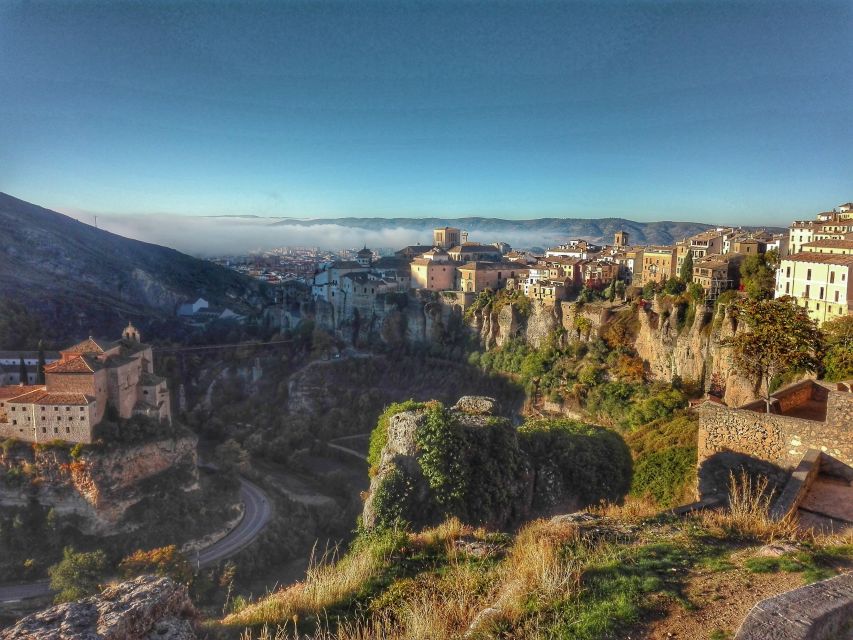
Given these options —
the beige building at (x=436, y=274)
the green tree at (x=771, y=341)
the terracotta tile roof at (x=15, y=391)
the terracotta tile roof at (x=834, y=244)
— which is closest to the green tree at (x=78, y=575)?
the terracotta tile roof at (x=15, y=391)

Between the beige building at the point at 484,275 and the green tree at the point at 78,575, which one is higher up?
the beige building at the point at 484,275

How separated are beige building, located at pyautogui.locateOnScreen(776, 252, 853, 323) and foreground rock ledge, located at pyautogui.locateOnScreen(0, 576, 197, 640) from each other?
Answer: 836 inches

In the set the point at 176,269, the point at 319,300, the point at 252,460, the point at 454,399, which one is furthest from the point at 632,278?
the point at 176,269

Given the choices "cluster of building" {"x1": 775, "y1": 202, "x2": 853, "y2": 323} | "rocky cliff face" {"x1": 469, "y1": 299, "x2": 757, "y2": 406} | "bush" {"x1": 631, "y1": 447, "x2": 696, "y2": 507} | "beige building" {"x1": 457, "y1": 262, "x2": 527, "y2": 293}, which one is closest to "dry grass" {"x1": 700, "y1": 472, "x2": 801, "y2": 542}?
"bush" {"x1": 631, "y1": 447, "x2": 696, "y2": 507}

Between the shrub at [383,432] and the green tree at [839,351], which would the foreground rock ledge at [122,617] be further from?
the green tree at [839,351]

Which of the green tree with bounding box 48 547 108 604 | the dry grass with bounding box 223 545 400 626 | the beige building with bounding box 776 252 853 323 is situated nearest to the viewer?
the dry grass with bounding box 223 545 400 626

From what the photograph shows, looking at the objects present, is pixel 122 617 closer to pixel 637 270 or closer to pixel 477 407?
pixel 477 407

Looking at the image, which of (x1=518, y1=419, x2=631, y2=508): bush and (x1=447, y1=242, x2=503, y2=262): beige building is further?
(x1=447, y1=242, x2=503, y2=262): beige building

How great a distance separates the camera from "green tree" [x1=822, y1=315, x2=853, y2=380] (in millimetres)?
13102

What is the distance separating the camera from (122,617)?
396cm

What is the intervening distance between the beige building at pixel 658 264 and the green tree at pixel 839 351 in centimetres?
1705

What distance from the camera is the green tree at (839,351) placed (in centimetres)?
1310

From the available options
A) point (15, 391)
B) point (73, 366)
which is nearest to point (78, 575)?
point (73, 366)

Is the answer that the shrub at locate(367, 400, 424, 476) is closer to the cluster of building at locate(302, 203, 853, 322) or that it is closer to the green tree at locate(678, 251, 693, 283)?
the cluster of building at locate(302, 203, 853, 322)
